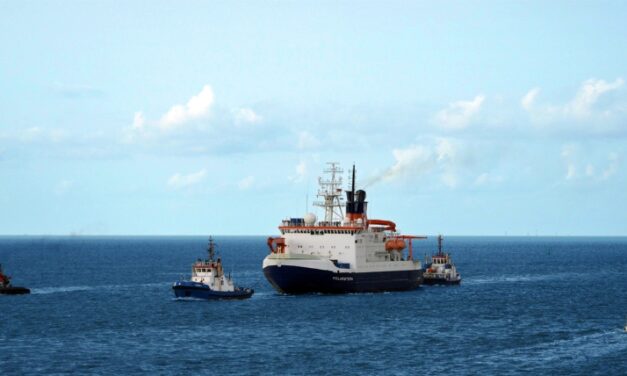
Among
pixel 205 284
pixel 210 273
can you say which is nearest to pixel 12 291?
pixel 205 284

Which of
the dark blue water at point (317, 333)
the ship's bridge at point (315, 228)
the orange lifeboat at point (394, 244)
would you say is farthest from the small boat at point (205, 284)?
the orange lifeboat at point (394, 244)

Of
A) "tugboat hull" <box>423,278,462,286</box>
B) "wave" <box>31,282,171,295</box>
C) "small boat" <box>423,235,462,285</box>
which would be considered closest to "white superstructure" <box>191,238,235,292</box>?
"wave" <box>31,282,171,295</box>

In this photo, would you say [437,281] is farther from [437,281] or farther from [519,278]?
[519,278]

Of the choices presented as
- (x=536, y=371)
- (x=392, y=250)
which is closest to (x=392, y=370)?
(x=536, y=371)

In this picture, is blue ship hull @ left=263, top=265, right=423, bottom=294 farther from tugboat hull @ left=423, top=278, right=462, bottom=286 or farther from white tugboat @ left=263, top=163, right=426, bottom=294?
tugboat hull @ left=423, top=278, right=462, bottom=286

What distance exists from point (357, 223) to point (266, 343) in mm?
39787

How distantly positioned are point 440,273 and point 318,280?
3258 centimetres

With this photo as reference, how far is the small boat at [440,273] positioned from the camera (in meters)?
128

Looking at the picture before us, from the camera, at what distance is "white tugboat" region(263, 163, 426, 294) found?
101 meters

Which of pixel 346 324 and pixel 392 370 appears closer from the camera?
pixel 392 370

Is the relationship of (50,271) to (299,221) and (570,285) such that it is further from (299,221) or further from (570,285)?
(570,285)

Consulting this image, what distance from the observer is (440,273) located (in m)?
129

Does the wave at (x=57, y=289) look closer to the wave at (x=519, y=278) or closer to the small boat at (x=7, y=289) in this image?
the small boat at (x=7, y=289)

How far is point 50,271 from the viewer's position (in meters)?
165
